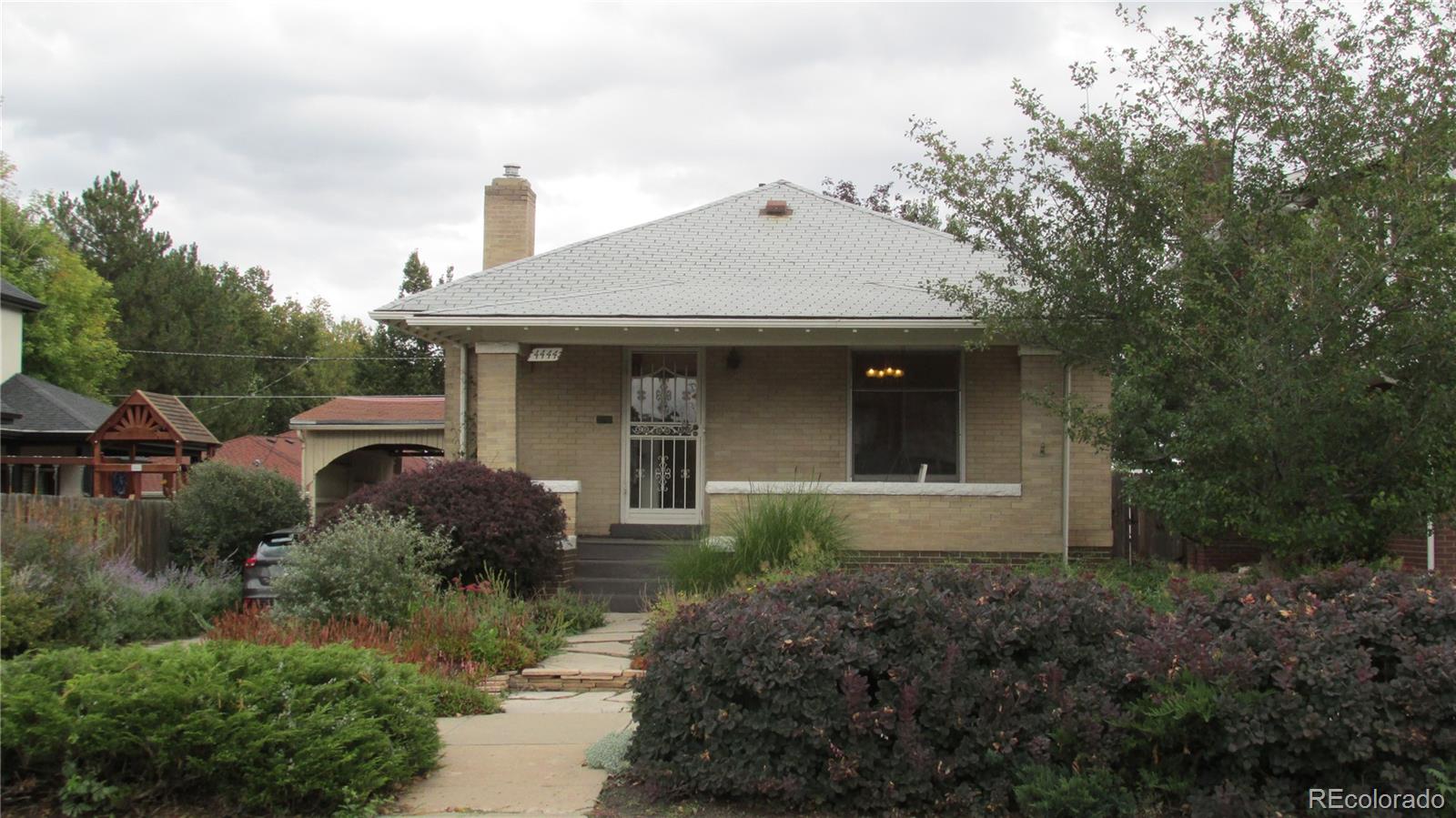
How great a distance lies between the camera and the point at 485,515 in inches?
475

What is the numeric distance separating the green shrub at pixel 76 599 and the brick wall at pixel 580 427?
14.3ft

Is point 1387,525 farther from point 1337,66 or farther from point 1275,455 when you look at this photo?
point 1337,66

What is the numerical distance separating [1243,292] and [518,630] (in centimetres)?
663

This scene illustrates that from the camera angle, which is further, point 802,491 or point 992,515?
point 992,515

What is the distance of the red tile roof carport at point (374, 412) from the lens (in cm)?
2844

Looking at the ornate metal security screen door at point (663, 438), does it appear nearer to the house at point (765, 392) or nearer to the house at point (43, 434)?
the house at point (765, 392)

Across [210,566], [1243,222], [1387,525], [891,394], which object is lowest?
[210,566]

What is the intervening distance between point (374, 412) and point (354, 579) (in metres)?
21.4

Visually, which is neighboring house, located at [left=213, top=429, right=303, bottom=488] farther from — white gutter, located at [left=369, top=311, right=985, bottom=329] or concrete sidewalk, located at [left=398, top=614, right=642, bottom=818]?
concrete sidewalk, located at [left=398, top=614, right=642, bottom=818]

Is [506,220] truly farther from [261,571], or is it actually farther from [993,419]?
[993,419]

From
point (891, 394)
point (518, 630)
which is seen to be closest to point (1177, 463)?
point (891, 394)

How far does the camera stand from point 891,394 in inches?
608
